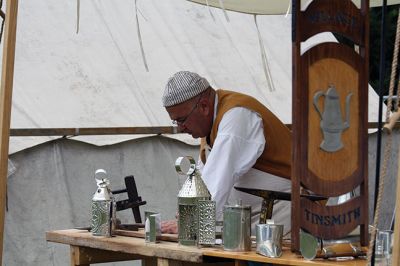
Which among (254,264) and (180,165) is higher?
(180,165)

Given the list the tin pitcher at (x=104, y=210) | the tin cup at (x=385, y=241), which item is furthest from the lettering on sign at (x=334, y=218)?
the tin pitcher at (x=104, y=210)

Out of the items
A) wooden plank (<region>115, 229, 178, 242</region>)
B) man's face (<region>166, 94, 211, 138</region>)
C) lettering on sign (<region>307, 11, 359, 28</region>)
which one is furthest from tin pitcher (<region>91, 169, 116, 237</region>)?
lettering on sign (<region>307, 11, 359, 28</region>)

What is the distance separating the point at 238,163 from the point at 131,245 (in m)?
0.48

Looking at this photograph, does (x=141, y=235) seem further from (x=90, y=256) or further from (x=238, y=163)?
(x=238, y=163)

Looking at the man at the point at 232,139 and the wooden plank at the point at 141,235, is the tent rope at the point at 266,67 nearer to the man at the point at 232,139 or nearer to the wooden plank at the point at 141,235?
the man at the point at 232,139

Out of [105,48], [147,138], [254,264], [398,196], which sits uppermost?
[105,48]

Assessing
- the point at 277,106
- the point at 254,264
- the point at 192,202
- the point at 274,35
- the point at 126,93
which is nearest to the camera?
the point at 254,264

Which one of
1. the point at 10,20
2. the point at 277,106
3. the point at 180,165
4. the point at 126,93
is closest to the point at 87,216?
the point at 126,93

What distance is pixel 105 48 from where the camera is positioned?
632 centimetres

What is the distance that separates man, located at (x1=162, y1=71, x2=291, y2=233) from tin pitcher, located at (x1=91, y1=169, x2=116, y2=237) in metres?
0.22

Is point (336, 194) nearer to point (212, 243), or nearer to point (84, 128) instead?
point (212, 243)

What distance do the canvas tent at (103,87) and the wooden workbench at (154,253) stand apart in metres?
1.55

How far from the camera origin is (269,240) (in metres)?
2.85

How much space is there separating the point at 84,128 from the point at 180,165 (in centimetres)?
231
